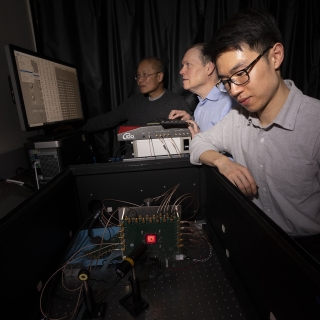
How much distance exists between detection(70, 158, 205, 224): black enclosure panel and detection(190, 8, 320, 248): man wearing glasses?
10 cm

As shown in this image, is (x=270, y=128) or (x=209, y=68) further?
(x=209, y=68)

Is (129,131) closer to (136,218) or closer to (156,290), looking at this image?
(136,218)

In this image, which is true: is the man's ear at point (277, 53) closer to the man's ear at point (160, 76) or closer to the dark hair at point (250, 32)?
the dark hair at point (250, 32)

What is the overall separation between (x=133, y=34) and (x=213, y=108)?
106 cm

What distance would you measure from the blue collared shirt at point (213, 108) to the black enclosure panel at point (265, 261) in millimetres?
838

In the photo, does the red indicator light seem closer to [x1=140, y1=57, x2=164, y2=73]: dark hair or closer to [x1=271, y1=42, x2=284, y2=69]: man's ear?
[x1=271, y1=42, x2=284, y2=69]: man's ear

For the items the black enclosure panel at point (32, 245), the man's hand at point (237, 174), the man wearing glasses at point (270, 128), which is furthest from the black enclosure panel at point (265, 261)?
the black enclosure panel at point (32, 245)

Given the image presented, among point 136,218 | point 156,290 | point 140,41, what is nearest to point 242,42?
point 136,218

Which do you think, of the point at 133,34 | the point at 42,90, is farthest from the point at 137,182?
the point at 133,34

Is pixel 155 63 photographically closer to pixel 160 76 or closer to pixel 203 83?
pixel 160 76

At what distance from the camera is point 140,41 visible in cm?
202

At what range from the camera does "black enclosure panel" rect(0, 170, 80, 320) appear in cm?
51

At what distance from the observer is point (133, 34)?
78.3 inches

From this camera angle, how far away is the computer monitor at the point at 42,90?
1.17 meters
